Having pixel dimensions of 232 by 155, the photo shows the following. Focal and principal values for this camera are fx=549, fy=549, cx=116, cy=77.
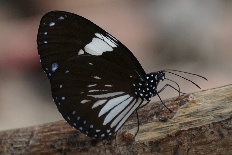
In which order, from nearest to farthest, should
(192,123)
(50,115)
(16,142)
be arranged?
(192,123), (16,142), (50,115)

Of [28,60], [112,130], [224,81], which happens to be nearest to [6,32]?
[28,60]

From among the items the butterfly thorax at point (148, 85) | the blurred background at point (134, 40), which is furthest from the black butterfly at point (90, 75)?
the blurred background at point (134, 40)

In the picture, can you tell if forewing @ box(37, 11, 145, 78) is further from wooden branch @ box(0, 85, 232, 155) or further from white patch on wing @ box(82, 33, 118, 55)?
wooden branch @ box(0, 85, 232, 155)

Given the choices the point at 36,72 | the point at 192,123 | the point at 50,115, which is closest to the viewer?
the point at 192,123

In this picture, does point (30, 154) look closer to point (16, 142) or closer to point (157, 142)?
point (16, 142)

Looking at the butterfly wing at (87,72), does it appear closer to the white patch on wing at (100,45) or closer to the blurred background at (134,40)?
the white patch on wing at (100,45)

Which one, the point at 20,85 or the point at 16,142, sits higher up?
the point at 20,85
